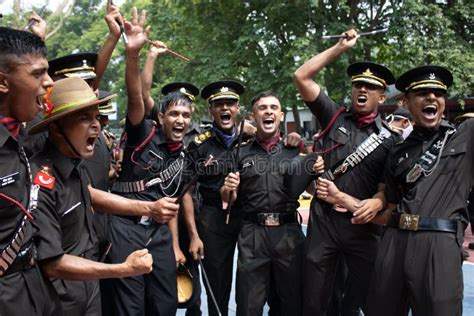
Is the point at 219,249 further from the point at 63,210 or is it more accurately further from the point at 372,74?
the point at 63,210

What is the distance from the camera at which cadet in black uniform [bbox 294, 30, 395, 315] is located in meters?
4.75

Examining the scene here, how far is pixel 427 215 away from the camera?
3885 millimetres

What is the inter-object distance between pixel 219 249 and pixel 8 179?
313 cm

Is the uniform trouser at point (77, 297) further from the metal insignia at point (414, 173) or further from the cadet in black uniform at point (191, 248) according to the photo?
the metal insignia at point (414, 173)

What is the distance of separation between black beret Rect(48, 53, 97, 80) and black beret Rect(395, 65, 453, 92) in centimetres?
259

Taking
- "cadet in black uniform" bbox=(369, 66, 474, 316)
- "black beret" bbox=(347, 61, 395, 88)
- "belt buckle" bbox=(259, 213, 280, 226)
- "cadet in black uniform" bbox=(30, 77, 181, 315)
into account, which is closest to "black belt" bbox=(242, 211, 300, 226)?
"belt buckle" bbox=(259, 213, 280, 226)

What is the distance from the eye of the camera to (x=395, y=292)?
13.2ft

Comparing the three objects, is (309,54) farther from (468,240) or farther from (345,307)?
(345,307)

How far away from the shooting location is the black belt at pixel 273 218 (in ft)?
16.2

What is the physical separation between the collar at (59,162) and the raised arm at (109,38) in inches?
53.7

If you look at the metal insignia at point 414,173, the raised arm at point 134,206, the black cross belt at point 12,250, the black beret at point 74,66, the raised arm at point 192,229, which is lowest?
the raised arm at point 192,229

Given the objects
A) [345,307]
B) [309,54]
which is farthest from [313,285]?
[309,54]

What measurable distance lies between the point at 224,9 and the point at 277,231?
52.9 feet

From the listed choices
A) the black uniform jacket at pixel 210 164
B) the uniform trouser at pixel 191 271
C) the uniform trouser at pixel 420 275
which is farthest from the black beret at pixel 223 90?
the uniform trouser at pixel 420 275
